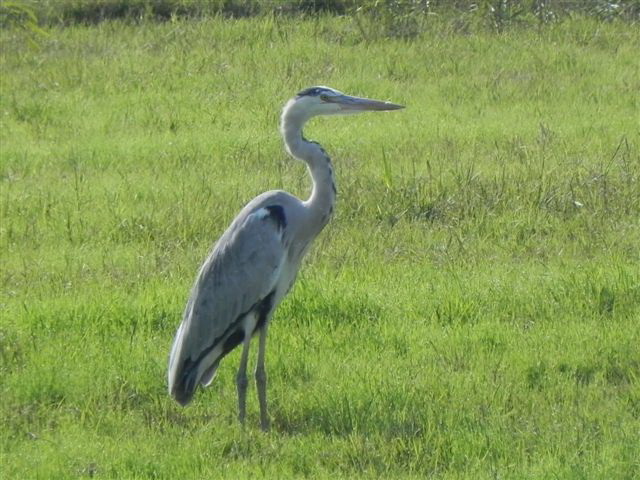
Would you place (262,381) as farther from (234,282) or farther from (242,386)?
(234,282)

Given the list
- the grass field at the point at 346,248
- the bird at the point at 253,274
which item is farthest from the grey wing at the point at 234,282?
the grass field at the point at 346,248

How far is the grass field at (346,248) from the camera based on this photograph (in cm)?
599

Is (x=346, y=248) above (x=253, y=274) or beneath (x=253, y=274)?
beneath

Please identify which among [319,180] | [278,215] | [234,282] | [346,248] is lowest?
[346,248]

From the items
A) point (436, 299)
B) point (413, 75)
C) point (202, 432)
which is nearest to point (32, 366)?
point (202, 432)

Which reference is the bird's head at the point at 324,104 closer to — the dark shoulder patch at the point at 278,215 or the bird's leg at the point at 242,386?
the dark shoulder patch at the point at 278,215

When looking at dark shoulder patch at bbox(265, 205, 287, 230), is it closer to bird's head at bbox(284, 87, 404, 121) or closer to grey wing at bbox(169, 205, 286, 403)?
grey wing at bbox(169, 205, 286, 403)

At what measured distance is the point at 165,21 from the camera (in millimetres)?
14242

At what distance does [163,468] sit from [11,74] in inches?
309

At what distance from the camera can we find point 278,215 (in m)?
6.67

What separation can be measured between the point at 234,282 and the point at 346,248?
6.85ft

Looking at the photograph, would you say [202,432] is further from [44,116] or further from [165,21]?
[165,21]

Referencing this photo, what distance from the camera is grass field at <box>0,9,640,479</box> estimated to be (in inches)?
236

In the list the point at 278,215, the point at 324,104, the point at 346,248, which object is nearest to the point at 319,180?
the point at 278,215
